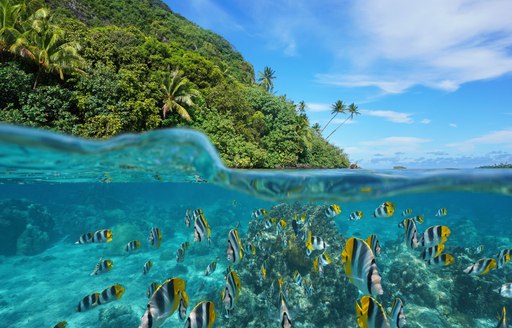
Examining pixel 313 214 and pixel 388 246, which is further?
pixel 388 246

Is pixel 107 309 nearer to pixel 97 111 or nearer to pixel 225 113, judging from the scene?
pixel 97 111

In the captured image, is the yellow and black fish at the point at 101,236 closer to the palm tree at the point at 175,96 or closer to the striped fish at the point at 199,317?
the striped fish at the point at 199,317

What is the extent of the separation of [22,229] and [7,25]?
50.1 feet

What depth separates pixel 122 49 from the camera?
3014 cm

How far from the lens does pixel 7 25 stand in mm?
23141

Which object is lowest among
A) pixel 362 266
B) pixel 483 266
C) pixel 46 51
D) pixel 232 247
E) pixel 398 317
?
pixel 398 317

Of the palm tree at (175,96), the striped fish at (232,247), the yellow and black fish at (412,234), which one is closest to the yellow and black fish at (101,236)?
the striped fish at (232,247)

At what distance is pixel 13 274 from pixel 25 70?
14819 mm

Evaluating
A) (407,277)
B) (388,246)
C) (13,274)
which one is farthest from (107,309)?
(388,246)

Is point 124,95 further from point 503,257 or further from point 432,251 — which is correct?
point 503,257

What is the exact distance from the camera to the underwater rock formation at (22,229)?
18.6 m

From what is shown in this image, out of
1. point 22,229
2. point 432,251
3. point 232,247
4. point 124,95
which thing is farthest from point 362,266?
point 124,95

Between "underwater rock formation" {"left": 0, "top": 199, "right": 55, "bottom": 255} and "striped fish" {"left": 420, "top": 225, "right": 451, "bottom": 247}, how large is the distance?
21.1 m

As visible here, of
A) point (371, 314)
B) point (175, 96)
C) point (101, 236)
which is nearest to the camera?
point (371, 314)
